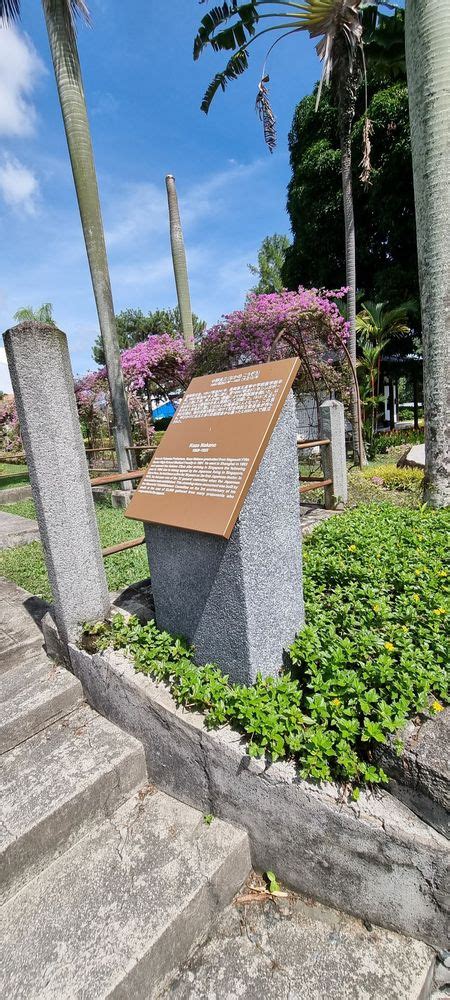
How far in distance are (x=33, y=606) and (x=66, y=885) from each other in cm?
220

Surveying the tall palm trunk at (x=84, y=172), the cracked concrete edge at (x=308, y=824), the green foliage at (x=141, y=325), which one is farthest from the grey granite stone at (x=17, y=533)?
the green foliage at (x=141, y=325)

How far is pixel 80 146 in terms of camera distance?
6.54 m

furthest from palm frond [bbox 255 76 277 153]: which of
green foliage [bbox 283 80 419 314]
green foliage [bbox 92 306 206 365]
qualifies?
green foliage [bbox 92 306 206 365]

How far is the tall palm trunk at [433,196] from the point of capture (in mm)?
3668

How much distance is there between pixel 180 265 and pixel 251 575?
1334 centimetres

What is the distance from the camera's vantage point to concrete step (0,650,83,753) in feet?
7.46

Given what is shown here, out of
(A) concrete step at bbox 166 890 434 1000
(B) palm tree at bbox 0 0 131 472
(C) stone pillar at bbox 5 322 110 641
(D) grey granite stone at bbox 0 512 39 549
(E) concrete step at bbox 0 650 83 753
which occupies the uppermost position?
(B) palm tree at bbox 0 0 131 472

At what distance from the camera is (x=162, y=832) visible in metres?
1.96

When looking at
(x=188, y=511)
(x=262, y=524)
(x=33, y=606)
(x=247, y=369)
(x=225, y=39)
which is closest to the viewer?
(x=262, y=524)

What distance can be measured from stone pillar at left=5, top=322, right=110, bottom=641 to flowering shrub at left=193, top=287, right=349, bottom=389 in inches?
239

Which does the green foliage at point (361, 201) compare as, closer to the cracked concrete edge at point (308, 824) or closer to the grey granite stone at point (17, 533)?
the grey granite stone at point (17, 533)

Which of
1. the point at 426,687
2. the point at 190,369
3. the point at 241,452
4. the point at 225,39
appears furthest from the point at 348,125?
the point at 426,687

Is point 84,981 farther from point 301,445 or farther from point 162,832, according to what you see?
point 301,445

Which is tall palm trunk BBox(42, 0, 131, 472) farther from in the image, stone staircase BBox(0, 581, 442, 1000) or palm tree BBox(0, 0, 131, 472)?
stone staircase BBox(0, 581, 442, 1000)
